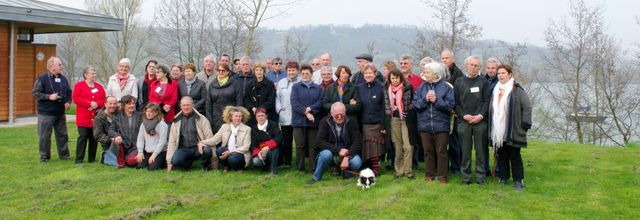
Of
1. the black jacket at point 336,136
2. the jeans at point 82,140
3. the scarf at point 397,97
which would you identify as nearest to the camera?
the scarf at point 397,97

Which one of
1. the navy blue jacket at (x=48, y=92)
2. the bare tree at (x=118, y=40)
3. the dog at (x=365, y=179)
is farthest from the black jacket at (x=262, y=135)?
the bare tree at (x=118, y=40)

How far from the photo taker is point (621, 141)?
20.7 metres

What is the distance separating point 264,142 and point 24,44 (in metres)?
11.0

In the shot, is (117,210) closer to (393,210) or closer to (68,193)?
(68,193)

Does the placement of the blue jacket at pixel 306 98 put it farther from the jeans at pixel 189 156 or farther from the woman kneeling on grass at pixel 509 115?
the woman kneeling on grass at pixel 509 115

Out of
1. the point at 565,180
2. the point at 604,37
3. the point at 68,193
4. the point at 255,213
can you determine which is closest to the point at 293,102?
the point at 255,213

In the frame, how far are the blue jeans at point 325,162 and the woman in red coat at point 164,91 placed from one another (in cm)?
249

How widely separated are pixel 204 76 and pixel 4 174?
3050 mm

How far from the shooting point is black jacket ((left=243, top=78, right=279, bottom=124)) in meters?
7.78

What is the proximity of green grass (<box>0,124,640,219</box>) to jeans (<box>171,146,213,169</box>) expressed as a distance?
30 cm

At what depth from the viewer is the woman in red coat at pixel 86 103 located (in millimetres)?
8250

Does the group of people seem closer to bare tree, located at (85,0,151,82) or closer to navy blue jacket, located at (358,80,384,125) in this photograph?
navy blue jacket, located at (358,80,384,125)

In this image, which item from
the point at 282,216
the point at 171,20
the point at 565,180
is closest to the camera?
the point at 282,216

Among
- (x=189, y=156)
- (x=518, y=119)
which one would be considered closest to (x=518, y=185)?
(x=518, y=119)
